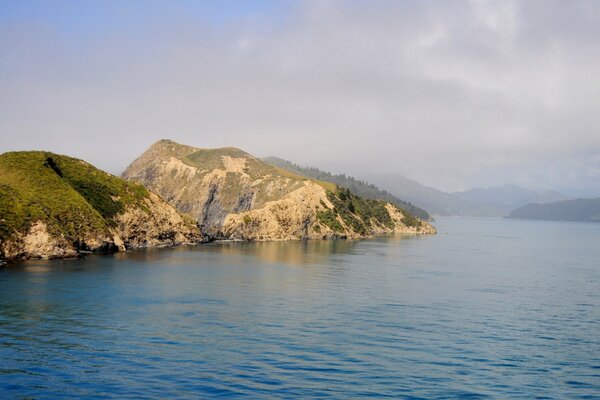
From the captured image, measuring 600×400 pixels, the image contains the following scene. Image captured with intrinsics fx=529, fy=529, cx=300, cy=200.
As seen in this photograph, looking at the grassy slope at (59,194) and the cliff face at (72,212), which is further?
the grassy slope at (59,194)

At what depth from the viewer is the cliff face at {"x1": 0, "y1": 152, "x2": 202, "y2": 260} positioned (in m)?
120

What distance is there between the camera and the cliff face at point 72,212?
395 feet

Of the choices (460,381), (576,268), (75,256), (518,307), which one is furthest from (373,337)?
(576,268)

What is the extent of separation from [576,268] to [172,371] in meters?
124

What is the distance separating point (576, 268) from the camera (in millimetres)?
137250

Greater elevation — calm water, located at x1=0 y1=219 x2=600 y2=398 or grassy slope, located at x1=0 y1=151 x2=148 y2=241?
grassy slope, located at x1=0 y1=151 x2=148 y2=241

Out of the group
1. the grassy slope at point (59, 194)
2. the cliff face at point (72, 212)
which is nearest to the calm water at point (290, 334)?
the cliff face at point (72, 212)

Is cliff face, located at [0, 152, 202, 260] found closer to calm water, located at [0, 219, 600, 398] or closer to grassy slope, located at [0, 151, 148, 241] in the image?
grassy slope, located at [0, 151, 148, 241]

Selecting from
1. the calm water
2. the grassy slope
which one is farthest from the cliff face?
the calm water

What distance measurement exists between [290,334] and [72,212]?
9619 centimetres

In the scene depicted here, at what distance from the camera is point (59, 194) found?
13838 cm

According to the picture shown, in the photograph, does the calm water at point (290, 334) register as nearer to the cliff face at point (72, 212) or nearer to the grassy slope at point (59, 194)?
the cliff face at point (72, 212)

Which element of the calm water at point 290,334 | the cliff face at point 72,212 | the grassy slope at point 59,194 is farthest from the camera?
the grassy slope at point 59,194

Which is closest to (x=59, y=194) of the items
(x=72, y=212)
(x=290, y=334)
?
(x=72, y=212)
